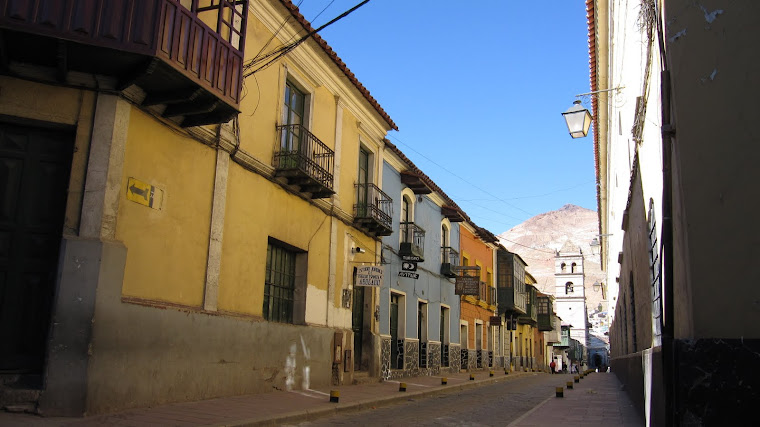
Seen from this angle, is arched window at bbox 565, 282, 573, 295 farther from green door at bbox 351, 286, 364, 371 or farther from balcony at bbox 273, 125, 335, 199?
balcony at bbox 273, 125, 335, 199

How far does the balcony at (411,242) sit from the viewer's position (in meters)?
19.9

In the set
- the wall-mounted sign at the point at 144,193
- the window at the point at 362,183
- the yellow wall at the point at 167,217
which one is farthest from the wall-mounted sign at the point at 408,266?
the wall-mounted sign at the point at 144,193

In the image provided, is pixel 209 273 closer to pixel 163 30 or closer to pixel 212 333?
pixel 212 333

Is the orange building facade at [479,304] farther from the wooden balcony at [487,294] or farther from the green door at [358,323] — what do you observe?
the green door at [358,323]

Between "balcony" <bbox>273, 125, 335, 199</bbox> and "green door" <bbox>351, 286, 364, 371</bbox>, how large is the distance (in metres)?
4.00

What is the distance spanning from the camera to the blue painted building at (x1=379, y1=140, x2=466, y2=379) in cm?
1916

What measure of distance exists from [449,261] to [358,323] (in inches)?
355

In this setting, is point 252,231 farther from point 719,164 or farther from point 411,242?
point 411,242

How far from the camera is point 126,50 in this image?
732 cm

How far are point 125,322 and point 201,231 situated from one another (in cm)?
226

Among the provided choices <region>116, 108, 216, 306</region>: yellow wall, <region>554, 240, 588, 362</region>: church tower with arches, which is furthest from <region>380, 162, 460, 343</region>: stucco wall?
<region>554, 240, 588, 362</region>: church tower with arches

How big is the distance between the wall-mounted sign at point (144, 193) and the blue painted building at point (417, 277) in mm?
10181

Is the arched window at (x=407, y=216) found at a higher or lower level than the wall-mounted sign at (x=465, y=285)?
higher

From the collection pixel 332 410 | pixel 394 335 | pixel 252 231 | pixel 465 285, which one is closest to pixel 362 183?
pixel 394 335
